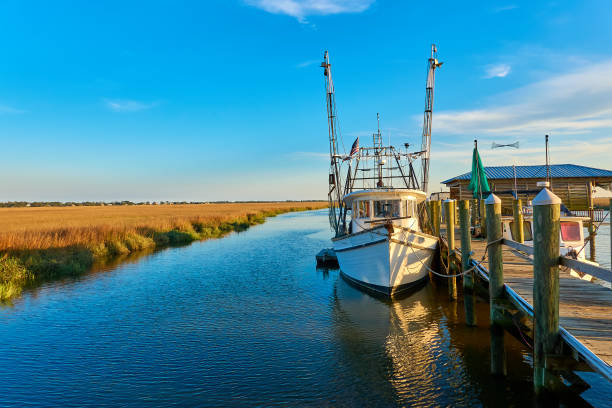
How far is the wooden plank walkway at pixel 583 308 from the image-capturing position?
527cm

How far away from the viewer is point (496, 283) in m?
8.09

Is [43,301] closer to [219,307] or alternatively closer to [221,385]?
[219,307]

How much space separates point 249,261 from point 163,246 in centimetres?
1005

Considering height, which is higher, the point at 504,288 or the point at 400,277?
the point at 504,288

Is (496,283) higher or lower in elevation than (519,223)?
lower

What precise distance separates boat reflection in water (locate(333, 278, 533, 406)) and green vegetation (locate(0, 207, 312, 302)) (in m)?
13.5

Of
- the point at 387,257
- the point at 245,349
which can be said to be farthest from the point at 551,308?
the point at 387,257

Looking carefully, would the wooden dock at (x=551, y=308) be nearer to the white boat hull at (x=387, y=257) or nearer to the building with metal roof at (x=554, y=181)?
the white boat hull at (x=387, y=257)

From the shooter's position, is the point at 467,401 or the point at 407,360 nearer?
the point at 467,401

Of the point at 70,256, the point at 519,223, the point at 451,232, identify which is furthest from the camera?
the point at 70,256

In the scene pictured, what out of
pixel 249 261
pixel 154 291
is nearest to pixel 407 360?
pixel 154 291

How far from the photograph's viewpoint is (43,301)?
550 inches

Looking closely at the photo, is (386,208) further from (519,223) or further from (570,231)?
(570,231)

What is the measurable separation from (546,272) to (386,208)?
34.3 ft
